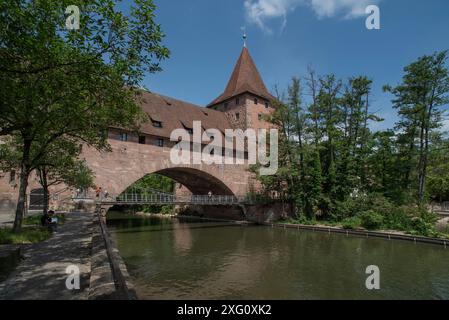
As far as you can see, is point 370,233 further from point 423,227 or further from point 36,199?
point 36,199

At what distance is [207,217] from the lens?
36125 mm

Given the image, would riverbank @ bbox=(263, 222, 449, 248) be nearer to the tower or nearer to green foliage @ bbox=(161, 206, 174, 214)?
the tower

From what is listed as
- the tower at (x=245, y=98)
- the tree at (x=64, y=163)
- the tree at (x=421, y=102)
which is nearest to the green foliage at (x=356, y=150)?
the tree at (x=421, y=102)

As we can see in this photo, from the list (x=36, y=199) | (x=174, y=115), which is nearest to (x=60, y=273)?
(x=36, y=199)

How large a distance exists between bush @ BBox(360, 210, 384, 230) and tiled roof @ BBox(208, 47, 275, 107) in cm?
1896

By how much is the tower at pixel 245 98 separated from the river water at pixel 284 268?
18934 mm

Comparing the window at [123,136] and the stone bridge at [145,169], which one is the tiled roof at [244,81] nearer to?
the stone bridge at [145,169]

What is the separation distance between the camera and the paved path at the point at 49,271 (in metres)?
4.90

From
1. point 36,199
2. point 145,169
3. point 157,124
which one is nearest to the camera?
point 36,199

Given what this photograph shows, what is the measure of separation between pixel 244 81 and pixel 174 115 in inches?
445

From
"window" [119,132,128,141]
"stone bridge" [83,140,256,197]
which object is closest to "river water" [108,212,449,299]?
"stone bridge" [83,140,256,197]

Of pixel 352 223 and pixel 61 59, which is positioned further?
pixel 352 223

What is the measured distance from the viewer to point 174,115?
96.1 feet
